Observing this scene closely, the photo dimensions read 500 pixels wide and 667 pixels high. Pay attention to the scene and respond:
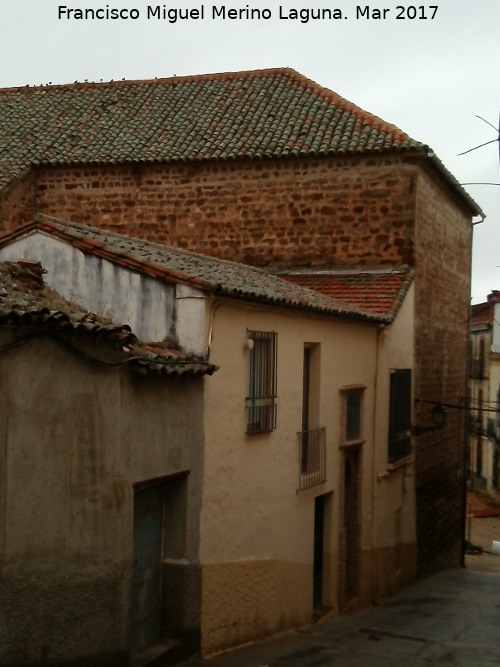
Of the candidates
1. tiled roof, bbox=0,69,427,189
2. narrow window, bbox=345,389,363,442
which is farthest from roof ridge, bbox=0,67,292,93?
narrow window, bbox=345,389,363,442

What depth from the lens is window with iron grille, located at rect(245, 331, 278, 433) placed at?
10.9 meters

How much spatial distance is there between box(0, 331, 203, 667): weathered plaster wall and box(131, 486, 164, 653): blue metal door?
0.64 metres

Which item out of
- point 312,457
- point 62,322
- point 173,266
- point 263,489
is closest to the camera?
point 62,322

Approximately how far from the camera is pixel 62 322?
24.7 ft

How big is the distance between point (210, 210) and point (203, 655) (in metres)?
11.2

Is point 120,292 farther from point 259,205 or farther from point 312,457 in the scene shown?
point 259,205

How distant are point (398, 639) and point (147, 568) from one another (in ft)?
15.0

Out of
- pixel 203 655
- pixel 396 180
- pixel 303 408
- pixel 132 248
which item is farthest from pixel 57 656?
pixel 396 180

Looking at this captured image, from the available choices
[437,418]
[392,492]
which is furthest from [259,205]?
[392,492]

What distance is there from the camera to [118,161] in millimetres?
19156

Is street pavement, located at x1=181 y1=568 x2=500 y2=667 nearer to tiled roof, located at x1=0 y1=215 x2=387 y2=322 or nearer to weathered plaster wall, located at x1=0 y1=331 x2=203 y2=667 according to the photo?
weathered plaster wall, located at x1=0 y1=331 x2=203 y2=667

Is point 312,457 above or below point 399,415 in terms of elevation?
below

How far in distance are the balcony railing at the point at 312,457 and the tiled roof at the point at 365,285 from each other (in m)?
3.46

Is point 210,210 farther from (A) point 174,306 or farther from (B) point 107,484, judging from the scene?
(B) point 107,484
